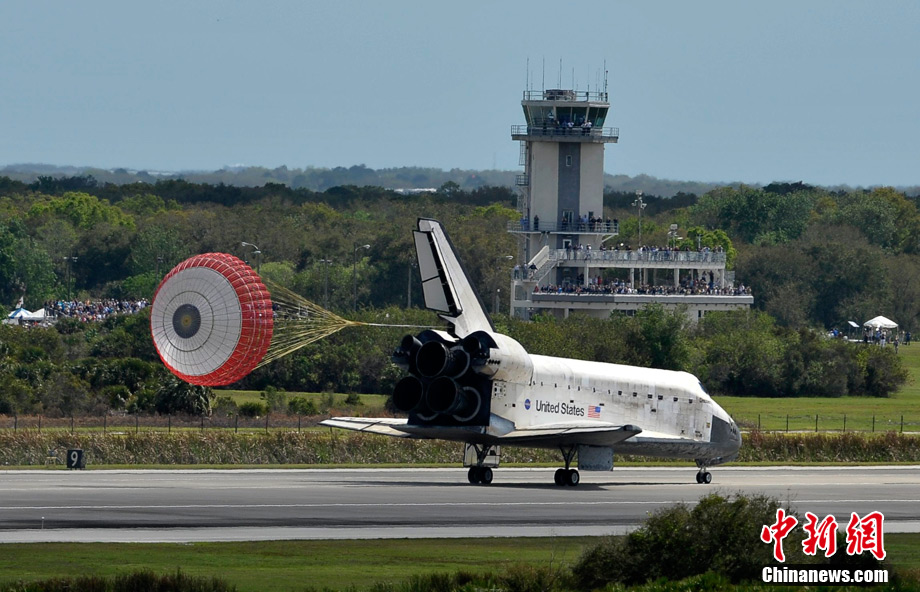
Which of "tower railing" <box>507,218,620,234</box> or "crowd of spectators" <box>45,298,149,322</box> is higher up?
"tower railing" <box>507,218,620,234</box>

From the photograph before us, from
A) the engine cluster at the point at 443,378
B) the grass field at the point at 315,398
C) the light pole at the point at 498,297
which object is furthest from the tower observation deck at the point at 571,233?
the engine cluster at the point at 443,378

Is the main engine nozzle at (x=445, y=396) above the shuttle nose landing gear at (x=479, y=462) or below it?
above

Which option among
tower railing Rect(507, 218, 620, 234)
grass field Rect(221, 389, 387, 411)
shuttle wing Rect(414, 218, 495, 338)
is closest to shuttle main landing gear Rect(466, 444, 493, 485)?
shuttle wing Rect(414, 218, 495, 338)

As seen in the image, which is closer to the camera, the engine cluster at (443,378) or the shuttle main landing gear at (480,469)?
the engine cluster at (443,378)

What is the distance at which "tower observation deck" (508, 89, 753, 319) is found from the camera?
107 meters

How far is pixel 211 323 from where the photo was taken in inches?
1597

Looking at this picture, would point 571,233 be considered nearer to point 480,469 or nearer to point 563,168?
point 563,168

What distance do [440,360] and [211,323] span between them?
593cm

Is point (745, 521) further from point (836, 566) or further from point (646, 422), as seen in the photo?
A: point (646, 422)

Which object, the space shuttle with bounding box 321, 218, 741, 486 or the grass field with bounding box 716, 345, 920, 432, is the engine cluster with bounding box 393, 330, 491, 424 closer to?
the space shuttle with bounding box 321, 218, 741, 486

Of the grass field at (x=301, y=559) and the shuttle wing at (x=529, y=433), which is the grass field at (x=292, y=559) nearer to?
the grass field at (x=301, y=559)

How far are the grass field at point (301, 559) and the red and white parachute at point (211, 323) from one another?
11883 millimetres

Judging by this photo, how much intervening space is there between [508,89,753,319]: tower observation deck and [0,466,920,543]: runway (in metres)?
57.5

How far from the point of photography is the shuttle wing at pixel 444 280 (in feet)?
131
